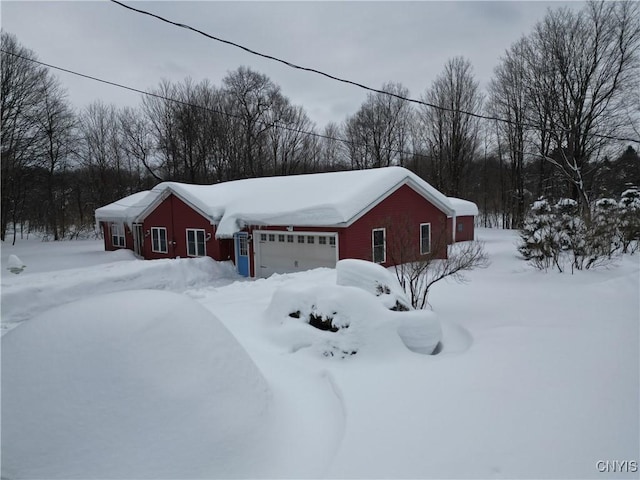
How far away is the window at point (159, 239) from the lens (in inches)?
768

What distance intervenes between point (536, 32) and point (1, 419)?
1212 inches

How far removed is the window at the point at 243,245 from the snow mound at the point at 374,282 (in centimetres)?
1008

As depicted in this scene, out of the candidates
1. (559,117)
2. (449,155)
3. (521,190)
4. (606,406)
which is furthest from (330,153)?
(606,406)

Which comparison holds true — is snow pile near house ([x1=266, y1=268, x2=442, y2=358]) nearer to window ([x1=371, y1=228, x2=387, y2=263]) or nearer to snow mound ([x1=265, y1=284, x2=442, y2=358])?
snow mound ([x1=265, y1=284, x2=442, y2=358])

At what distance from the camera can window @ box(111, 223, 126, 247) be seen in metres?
→ 22.4

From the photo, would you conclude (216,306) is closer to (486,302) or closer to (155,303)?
(155,303)

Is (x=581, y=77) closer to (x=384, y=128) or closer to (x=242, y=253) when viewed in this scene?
(x=384, y=128)

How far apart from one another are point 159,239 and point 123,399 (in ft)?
61.9

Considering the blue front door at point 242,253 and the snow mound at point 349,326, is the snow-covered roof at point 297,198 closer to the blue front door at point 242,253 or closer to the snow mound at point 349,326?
the blue front door at point 242,253

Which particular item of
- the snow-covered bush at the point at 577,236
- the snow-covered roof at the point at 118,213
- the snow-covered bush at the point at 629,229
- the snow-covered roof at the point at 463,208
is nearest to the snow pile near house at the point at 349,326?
the snow-covered bush at the point at 577,236

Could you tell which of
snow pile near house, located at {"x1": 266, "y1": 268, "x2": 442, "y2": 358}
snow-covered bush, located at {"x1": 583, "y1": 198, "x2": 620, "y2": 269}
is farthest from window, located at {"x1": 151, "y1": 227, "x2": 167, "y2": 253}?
snow-covered bush, located at {"x1": 583, "y1": 198, "x2": 620, "y2": 269}

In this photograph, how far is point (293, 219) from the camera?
1391 cm

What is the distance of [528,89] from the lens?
2502 centimetres

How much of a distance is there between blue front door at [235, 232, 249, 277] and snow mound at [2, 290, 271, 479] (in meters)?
13.2
